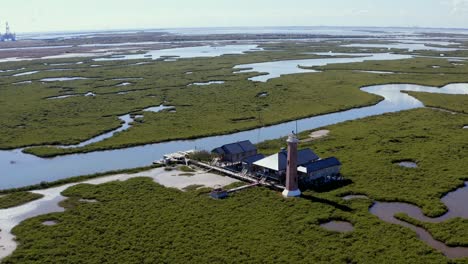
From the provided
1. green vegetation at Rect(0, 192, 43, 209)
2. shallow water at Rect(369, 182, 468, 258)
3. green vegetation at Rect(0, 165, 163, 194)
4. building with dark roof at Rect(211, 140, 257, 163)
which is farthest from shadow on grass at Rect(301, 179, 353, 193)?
green vegetation at Rect(0, 192, 43, 209)

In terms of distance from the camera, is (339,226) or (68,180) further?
(68,180)

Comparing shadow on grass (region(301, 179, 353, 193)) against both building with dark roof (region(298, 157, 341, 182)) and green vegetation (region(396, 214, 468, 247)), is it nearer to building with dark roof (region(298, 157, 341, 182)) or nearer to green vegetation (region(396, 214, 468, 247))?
building with dark roof (region(298, 157, 341, 182))

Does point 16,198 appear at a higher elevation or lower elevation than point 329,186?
lower

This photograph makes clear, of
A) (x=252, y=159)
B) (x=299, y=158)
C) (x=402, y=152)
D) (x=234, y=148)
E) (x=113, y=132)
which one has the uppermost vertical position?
(x=299, y=158)

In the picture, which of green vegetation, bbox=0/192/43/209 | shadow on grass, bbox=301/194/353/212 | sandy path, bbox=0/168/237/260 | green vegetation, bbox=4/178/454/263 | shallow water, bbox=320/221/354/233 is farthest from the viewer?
green vegetation, bbox=0/192/43/209

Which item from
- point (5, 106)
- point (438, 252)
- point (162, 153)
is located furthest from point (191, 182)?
point (5, 106)

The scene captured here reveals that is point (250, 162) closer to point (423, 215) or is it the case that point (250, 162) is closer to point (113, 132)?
point (423, 215)

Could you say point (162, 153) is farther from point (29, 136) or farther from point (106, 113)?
point (106, 113)

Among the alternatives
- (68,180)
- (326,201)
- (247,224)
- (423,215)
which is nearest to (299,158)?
(326,201)
